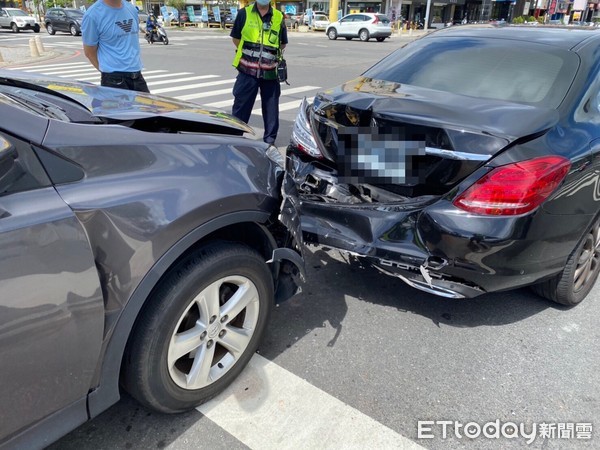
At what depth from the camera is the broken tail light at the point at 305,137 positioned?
291cm

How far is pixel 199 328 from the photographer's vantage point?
80.7 inches

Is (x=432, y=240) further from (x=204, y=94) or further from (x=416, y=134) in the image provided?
(x=204, y=94)

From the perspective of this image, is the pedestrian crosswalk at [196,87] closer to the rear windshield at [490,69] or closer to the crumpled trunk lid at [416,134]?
the rear windshield at [490,69]

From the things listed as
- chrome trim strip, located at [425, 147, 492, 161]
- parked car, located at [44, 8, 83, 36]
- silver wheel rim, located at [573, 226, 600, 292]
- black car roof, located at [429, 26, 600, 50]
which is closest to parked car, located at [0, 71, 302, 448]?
chrome trim strip, located at [425, 147, 492, 161]

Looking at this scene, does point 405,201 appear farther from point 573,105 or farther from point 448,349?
point 573,105

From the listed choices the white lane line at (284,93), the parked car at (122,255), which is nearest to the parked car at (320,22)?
the white lane line at (284,93)

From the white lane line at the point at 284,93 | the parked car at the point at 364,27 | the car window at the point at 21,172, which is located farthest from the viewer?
the parked car at the point at 364,27

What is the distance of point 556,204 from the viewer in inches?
92.5

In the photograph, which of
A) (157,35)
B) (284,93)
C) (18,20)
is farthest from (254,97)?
(18,20)

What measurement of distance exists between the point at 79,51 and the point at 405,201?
22.6 m

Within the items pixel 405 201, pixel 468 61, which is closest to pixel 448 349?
pixel 405 201

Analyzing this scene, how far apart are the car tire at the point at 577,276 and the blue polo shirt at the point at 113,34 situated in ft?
13.7

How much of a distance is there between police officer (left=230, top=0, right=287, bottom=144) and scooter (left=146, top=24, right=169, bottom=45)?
21286 millimetres

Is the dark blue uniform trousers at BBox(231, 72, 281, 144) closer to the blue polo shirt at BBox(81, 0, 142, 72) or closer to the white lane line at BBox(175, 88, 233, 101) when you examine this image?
the blue polo shirt at BBox(81, 0, 142, 72)
